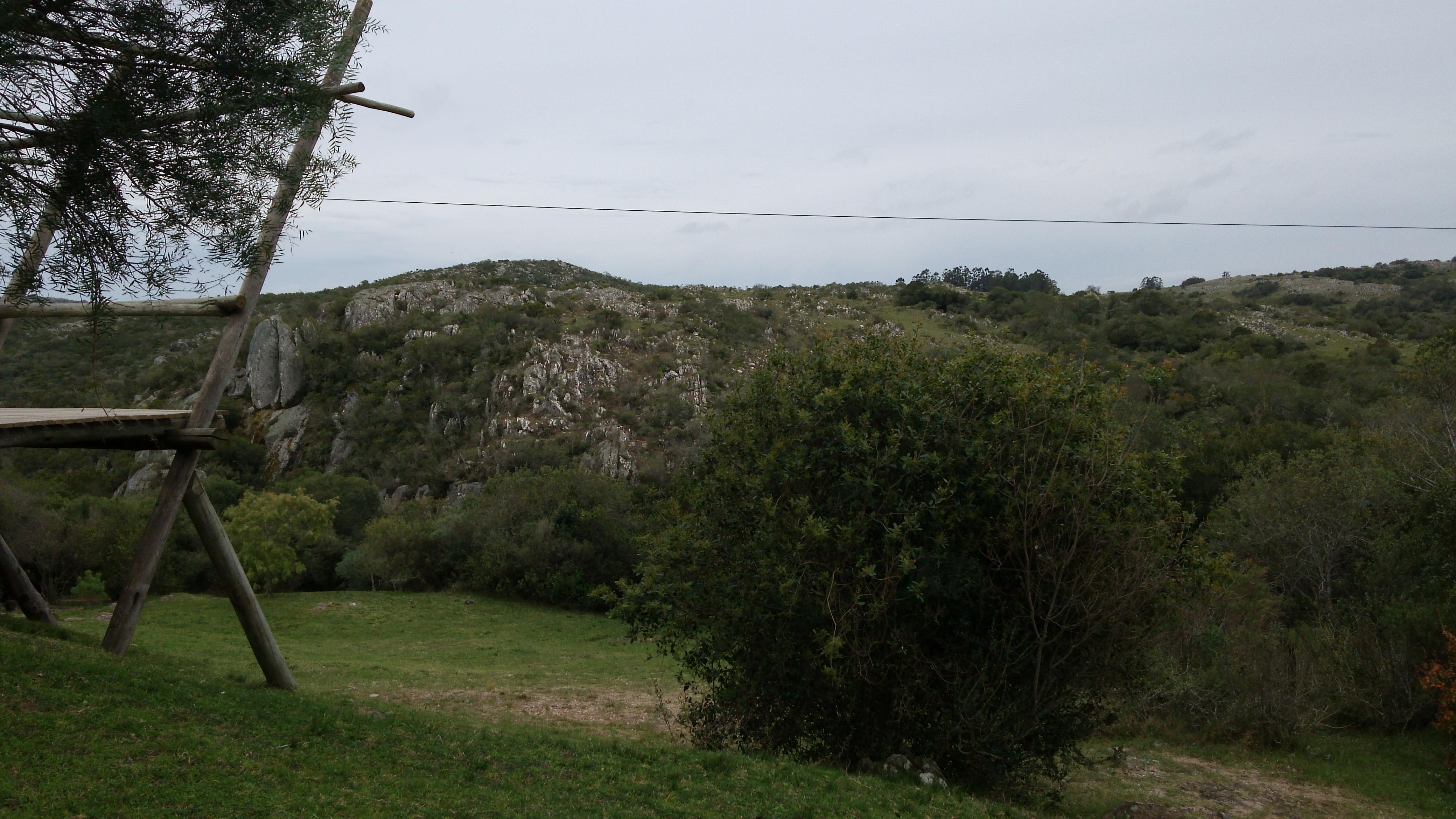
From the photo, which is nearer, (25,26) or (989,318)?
(25,26)

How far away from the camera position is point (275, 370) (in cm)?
5734

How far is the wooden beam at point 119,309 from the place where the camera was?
6965 mm

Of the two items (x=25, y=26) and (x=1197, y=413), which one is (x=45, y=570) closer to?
(x=25, y=26)

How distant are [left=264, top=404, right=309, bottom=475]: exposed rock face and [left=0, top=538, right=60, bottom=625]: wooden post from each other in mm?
40848

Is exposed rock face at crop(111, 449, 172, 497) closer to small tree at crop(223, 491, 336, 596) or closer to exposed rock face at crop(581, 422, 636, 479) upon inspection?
small tree at crop(223, 491, 336, 596)

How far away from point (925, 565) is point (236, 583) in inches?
351

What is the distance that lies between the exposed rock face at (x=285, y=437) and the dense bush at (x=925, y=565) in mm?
47853

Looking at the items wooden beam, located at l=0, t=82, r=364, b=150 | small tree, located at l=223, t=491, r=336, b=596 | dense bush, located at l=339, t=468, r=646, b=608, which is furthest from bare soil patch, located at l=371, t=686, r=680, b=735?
small tree, located at l=223, t=491, r=336, b=596

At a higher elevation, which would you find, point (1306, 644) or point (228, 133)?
point (228, 133)

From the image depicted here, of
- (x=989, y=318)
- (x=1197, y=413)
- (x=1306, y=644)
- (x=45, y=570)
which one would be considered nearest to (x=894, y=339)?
(x=1306, y=644)

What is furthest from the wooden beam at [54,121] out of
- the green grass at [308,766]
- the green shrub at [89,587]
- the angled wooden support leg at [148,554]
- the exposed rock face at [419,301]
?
the exposed rock face at [419,301]

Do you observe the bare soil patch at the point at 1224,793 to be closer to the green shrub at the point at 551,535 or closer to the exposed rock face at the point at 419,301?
the green shrub at the point at 551,535

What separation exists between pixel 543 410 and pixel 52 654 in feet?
147

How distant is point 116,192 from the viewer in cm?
647
